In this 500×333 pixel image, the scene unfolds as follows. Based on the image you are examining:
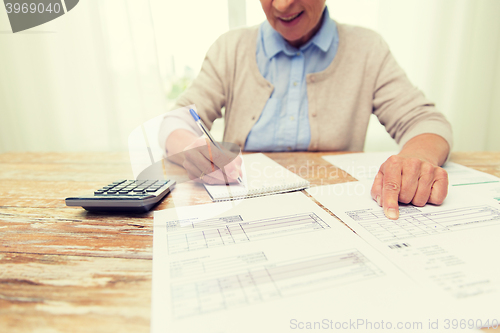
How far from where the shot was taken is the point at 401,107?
0.91 metres

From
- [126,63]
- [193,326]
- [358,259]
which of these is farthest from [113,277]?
[126,63]

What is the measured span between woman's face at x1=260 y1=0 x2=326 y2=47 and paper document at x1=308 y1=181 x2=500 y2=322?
57 cm

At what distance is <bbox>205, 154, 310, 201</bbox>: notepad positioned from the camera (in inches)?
20.8

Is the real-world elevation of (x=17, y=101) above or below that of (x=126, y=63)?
below

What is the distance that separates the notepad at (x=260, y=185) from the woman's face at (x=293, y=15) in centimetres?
48

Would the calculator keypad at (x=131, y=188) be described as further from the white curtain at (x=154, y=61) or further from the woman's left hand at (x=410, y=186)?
the white curtain at (x=154, y=61)

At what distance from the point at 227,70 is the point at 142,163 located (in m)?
0.55

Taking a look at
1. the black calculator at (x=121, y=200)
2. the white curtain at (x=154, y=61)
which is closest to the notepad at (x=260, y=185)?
the black calculator at (x=121, y=200)

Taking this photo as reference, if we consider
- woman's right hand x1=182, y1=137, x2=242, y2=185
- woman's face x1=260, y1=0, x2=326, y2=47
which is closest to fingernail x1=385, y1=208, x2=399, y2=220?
woman's right hand x1=182, y1=137, x2=242, y2=185

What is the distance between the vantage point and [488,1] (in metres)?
1.61

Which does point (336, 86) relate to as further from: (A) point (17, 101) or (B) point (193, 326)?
(A) point (17, 101)

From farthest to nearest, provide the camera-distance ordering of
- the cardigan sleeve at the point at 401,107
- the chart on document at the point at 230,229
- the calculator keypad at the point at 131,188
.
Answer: the cardigan sleeve at the point at 401,107 < the calculator keypad at the point at 131,188 < the chart on document at the point at 230,229
